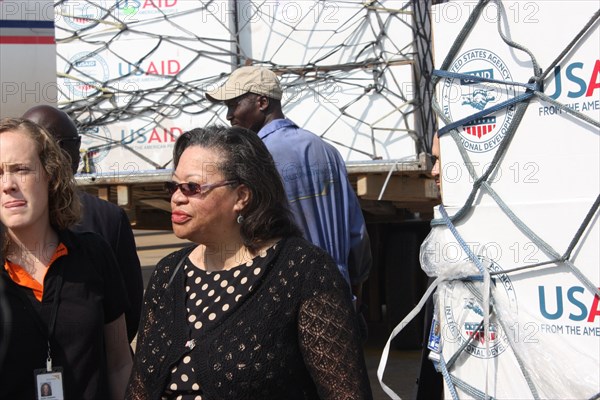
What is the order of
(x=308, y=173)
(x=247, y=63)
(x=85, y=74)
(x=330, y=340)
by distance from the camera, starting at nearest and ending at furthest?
(x=330, y=340) → (x=308, y=173) → (x=247, y=63) → (x=85, y=74)

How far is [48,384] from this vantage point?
7.85 feet

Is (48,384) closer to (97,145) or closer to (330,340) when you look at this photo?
(330,340)

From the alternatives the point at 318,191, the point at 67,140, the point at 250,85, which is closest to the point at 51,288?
the point at 67,140

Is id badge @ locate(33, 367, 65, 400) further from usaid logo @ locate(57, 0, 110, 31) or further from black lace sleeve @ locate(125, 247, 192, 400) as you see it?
usaid logo @ locate(57, 0, 110, 31)

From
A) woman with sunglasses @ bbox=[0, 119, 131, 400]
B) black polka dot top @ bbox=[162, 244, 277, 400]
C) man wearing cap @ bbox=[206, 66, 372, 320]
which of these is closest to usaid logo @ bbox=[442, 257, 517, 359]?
man wearing cap @ bbox=[206, 66, 372, 320]

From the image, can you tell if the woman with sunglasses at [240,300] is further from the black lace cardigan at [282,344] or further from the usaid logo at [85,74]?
the usaid logo at [85,74]

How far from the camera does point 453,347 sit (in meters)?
2.88

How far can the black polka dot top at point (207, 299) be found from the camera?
7.20ft

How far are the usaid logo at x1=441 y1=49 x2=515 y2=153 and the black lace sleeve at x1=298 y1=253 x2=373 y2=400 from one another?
0.86 metres

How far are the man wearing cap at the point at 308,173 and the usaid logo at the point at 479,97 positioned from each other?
72 centimetres

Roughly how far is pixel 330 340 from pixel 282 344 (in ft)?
0.39

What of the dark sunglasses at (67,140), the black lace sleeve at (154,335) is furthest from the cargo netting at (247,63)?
the black lace sleeve at (154,335)

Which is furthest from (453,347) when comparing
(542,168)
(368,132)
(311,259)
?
(368,132)

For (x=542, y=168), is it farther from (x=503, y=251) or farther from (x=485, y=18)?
(x=485, y=18)
